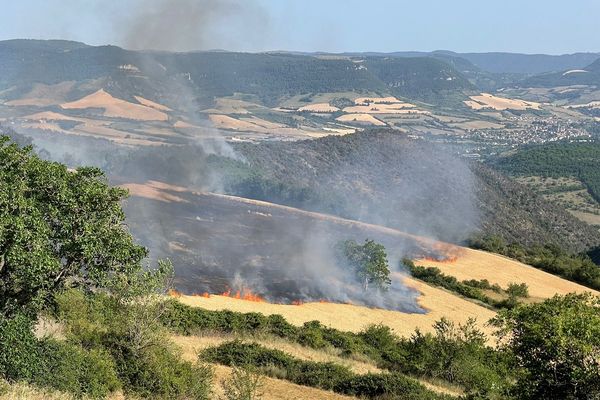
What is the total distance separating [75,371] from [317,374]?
10241 millimetres

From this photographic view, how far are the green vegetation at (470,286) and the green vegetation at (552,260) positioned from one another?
13025mm

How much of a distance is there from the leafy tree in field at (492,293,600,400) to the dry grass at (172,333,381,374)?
13.1 m

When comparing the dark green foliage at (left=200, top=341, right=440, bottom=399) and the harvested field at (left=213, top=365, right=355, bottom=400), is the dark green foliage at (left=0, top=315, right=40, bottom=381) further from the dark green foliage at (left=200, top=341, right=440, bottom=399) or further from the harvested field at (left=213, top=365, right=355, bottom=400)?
the dark green foliage at (left=200, top=341, right=440, bottom=399)

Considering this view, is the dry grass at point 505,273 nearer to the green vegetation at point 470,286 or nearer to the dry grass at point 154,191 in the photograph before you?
the green vegetation at point 470,286

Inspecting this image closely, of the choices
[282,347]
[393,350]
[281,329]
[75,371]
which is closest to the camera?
[75,371]

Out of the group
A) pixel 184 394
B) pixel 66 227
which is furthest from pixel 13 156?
pixel 184 394

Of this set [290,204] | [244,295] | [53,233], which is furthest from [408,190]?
[53,233]

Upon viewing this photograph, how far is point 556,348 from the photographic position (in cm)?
1319

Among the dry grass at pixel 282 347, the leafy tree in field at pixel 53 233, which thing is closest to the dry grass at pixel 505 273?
the dry grass at pixel 282 347

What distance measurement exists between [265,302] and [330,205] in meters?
57.5

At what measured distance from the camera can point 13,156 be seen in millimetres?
16953

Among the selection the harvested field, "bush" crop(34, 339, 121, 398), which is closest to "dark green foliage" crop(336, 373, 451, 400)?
the harvested field

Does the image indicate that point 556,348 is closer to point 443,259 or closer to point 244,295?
point 244,295

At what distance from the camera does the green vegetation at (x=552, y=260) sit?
76.8 metres
